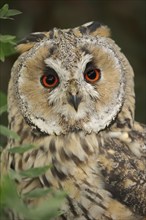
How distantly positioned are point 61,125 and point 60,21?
3089 mm

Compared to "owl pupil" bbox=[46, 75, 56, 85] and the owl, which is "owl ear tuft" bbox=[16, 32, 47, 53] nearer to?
the owl

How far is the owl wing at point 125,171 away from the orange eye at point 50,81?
1.33 ft

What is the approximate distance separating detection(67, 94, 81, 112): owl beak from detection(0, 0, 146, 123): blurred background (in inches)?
104

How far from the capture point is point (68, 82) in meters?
3.04

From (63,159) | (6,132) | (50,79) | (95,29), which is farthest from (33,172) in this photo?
(95,29)

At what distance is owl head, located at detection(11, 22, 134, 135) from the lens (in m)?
3.06

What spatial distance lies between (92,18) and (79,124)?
324 cm

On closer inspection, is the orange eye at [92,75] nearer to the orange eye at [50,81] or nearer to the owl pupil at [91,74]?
the owl pupil at [91,74]

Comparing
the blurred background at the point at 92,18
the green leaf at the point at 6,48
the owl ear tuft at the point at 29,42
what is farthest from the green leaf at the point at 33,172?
the blurred background at the point at 92,18

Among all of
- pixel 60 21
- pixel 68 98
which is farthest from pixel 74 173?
pixel 60 21

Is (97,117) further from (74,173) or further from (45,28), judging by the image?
(45,28)

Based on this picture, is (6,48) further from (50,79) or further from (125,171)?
(125,171)

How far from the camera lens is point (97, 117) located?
319 centimetres

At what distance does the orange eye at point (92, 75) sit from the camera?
3.12 meters
